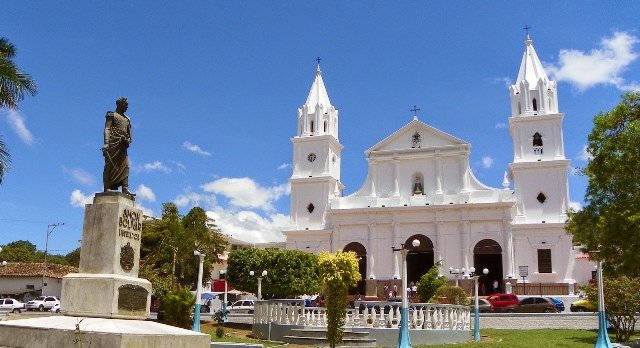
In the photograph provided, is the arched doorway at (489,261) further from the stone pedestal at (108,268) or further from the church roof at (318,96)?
the stone pedestal at (108,268)

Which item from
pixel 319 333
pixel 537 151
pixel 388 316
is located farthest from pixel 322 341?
pixel 537 151

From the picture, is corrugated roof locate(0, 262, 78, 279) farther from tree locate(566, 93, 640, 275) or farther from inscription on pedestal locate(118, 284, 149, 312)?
tree locate(566, 93, 640, 275)

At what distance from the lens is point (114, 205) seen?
31.5ft

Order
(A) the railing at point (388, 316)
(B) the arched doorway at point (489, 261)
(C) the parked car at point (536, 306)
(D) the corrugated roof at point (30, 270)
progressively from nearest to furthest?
1. (A) the railing at point (388, 316)
2. (C) the parked car at point (536, 306)
3. (B) the arched doorway at point (489, 261)
4. (D) the corrugated roof at point (30, 270)

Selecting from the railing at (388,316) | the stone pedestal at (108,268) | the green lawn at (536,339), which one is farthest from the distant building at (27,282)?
the stone pedestal at (108,268)

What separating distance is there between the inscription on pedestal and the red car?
25.2m

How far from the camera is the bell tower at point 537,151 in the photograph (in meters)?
41.5

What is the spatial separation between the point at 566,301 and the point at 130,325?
111 ft

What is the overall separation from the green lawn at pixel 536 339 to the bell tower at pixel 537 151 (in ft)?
67.2

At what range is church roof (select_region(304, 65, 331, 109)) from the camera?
1961 inches

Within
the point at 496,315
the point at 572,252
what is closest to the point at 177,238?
the point at 496,315

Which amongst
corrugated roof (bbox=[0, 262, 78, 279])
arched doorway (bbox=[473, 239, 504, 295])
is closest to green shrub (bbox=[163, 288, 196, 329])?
arched doorway (bbox=[473, 239, 504, 295])

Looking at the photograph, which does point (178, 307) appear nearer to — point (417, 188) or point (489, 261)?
point (417, 188)

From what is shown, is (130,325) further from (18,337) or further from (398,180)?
(398,180)
